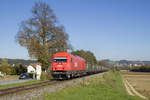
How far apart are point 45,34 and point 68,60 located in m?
11.9

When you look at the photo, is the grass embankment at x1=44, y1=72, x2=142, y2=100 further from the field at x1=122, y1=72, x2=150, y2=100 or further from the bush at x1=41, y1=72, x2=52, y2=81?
the bush at x1=41, y1=72, x2=52, y2=81

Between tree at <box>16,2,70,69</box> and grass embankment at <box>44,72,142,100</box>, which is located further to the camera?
tree at <box>16,2,70,69</box>

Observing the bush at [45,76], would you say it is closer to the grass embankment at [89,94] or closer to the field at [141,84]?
the grass embankment at [89,94]

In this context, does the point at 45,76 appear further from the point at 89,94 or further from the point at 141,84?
the point at 141,84

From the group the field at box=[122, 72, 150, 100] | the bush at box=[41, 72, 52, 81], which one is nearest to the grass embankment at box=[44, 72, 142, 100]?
the field at box=[122, 72, 150, 100]

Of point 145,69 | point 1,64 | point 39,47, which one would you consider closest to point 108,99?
point 39,47

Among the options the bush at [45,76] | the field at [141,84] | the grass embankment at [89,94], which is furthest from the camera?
the bush at [45,76]

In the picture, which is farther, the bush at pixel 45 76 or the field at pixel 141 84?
the bush at pixel 45 76

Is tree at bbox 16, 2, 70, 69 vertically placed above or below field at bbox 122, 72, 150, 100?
above

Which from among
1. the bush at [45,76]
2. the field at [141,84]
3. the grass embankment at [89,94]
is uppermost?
the bush at [45,76]

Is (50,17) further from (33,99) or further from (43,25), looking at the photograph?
(33,99)

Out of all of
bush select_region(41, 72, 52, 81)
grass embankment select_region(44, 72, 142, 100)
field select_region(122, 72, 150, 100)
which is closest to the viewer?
grass embankment select_region(44, 72, 142, 100)

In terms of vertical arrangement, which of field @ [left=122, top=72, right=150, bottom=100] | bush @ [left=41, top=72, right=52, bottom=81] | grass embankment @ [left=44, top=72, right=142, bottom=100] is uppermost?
bush @ [left=41, top=72, right=52, bottom=81]

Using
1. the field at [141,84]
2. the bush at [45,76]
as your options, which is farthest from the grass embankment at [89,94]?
the bush at [45,76]
